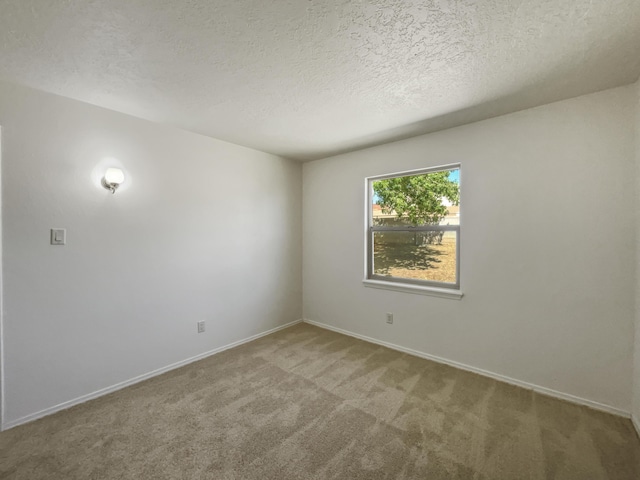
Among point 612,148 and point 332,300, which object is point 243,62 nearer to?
point 612,148

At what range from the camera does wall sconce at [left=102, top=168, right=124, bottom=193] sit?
225 centimetres

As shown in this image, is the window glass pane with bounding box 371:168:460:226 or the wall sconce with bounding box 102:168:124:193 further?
the window glass pane with bounding box 371:168:460:226

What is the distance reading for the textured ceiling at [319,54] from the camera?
1301mm

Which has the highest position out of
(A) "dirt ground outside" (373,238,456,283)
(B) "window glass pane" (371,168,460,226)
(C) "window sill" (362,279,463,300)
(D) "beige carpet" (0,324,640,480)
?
(B) "window glass pane" (371,168,460,226)

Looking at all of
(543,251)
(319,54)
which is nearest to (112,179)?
(319,54)

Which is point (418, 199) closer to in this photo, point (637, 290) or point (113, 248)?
point (637, 290)

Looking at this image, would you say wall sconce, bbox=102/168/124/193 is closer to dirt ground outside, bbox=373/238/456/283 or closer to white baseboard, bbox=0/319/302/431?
white baseboard, bbox=0/319/302/431

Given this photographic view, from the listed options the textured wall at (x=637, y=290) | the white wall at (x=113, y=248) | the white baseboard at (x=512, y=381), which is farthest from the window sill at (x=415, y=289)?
the white wall at (x=113, y=248)

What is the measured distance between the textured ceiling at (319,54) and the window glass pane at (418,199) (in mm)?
762

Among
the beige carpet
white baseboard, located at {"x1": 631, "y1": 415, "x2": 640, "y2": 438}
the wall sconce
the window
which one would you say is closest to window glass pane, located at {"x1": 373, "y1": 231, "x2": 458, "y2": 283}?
the window

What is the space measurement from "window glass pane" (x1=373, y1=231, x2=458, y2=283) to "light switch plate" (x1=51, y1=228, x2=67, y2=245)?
302 centimetres

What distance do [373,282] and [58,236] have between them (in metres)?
2.99

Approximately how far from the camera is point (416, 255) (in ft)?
10.4

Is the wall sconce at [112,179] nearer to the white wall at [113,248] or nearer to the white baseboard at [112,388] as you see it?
the white wall at [113,248]
